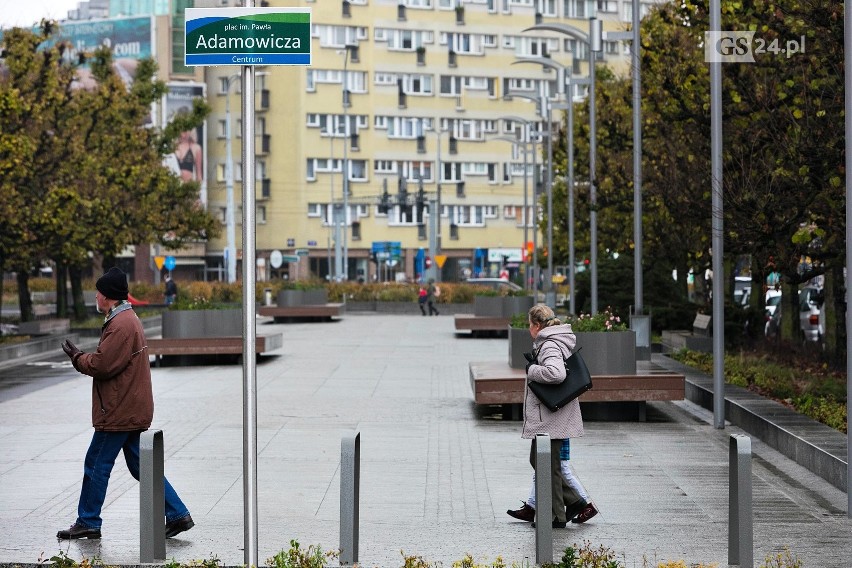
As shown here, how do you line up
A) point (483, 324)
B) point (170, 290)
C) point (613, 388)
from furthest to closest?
point (170, 290) < point (483, 324) < point (613, 388)

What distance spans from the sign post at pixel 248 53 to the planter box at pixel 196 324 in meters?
22.6

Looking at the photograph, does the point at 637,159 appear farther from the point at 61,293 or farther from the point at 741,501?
the point at 61,293

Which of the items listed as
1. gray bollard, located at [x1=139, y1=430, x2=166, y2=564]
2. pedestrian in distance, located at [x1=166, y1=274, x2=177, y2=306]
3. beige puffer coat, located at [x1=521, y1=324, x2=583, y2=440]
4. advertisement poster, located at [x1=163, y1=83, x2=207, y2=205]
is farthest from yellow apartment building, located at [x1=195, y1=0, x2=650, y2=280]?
gray bollard, located at [x1=139, y1=430, x2=166, y2=564]

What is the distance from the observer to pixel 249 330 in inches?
322

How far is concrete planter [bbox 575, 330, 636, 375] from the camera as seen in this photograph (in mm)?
19406

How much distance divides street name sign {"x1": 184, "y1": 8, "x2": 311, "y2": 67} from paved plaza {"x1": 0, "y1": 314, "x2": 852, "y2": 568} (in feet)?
10.1

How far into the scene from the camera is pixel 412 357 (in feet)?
112

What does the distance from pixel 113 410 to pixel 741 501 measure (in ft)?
13.5

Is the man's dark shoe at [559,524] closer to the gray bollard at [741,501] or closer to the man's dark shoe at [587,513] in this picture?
the man's dark shoe at [587,513]

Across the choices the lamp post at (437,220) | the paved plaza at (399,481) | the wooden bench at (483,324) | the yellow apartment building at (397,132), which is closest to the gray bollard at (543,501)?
the paved plaza at (399,481)

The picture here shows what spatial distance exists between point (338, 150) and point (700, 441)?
8896cm

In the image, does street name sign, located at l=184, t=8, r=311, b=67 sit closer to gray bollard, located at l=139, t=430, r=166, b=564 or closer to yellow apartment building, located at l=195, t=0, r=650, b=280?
gray bollard, located at l=139, t=430, r=166, b=564

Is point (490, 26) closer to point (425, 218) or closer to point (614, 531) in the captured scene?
point (425, 218)

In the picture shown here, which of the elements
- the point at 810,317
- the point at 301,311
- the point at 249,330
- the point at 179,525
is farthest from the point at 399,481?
the point at 301,311
